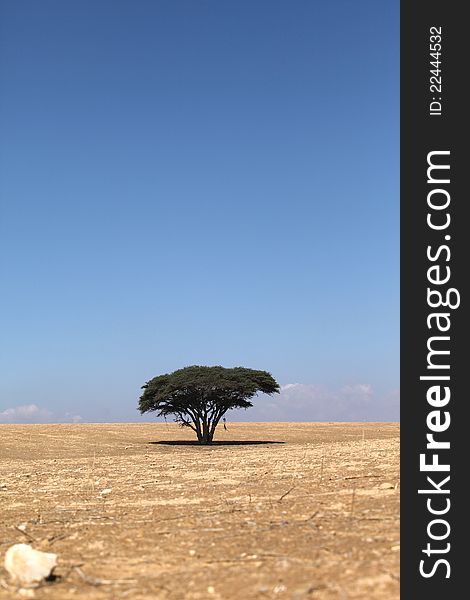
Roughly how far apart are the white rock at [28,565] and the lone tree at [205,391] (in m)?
37.4

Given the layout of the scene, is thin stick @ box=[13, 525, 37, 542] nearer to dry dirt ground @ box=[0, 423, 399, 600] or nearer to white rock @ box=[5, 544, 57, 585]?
dry dirt ground @ box=[0, 423, 399, 600]

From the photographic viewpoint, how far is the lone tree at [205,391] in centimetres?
4531

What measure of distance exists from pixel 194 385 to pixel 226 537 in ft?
122

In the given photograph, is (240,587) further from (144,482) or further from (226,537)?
(144,482)

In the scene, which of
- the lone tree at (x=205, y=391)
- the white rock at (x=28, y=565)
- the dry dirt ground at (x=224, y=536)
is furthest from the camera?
the lone tree at (x=205, y=391)

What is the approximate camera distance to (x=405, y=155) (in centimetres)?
809

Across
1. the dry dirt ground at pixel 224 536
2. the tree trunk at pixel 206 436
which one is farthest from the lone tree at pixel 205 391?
the dry dirt ground at pixel 224 536

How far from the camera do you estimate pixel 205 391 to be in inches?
1785

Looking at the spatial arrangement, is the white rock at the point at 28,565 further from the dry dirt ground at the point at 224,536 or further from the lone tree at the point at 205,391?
the lone tree at the point at 205,391

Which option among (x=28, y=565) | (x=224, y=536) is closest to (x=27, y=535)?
(x=28, y=565)

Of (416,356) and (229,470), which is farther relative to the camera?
(229,470)

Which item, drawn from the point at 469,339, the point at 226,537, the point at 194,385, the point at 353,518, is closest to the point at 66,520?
the point at 226,537

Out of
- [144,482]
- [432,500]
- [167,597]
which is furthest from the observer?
[144,482]

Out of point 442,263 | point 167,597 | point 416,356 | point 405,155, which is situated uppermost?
point 405,155
